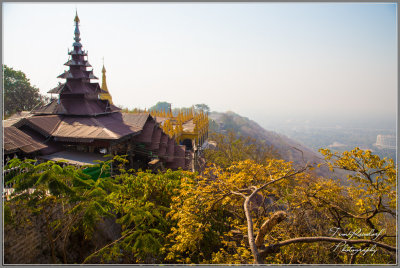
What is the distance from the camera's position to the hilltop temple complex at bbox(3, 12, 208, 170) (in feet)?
42.4

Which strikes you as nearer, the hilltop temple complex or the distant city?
the distant city

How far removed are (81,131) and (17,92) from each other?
22.9 metres

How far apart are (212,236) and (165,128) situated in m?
16.9

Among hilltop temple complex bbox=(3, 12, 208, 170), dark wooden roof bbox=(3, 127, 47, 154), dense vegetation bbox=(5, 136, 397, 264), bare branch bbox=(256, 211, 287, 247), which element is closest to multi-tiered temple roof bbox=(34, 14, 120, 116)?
hilltop temple complex bbox=(3, 12, 208, 170)

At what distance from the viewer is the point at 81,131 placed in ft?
46.7

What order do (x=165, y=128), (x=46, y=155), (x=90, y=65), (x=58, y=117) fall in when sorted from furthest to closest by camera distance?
(x=165, y=128) → (x=90, y=65) → (x=58, y=117) → (x=46, y=155)

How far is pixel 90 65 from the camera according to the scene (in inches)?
734

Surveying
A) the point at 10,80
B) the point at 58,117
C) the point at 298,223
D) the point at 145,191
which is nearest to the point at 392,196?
the point at 298,223

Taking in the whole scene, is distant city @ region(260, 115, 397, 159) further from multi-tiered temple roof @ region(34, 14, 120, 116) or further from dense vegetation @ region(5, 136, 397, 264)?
multi-tiered temple roof @ region(34, 14, 120, 116)

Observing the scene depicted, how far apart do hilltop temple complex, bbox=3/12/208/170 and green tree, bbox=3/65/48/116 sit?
14530 millimetres

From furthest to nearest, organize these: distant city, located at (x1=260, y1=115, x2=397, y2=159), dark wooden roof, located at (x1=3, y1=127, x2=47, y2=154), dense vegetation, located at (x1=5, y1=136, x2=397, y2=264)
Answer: dark wooden roof, located at (x1=3, y1=127, x2=47, y2=154) < distant city, located at (x1=260, y1=115, x2=397, y2=159) < dense vegetation, located at (x1=5, y1=136, x2=397, y2=264)

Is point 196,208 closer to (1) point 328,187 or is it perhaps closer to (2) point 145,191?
(2) point 145,191

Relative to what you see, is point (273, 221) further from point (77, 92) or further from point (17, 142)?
point (77, 92)

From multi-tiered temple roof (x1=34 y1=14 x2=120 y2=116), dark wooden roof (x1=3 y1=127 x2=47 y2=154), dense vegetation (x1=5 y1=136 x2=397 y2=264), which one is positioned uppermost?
multi-tiered temple roof (x1=34 y1=14 x2=120 y2=116)
